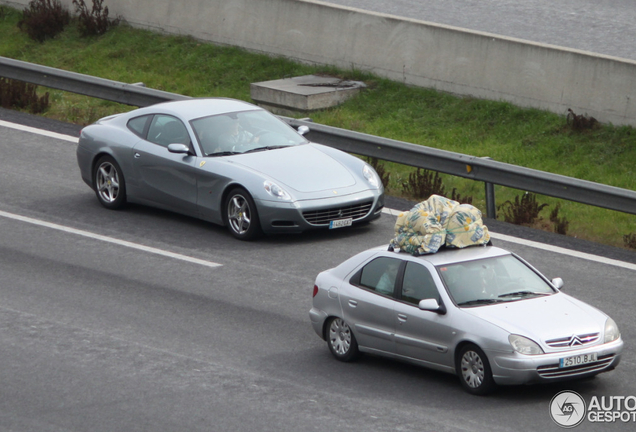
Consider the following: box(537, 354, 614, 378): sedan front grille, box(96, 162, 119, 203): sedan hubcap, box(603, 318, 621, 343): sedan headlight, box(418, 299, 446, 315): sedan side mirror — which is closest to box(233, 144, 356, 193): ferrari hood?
box(96, 162, 119, 203): sedan hubcap

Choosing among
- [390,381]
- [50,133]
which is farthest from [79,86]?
[390,381]

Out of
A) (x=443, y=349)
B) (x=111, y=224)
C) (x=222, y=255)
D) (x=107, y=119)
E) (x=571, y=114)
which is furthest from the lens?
(x=571, y=114)

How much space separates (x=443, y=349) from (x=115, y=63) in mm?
15313

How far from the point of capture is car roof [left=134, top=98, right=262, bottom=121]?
14531mm

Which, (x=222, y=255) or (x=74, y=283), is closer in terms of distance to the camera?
(x=74, y=283)

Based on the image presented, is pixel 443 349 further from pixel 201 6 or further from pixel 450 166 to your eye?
pixel 201 6

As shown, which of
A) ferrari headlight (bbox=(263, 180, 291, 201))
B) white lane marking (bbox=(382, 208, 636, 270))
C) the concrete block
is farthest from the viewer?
the concrete block

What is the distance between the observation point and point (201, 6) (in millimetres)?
22828

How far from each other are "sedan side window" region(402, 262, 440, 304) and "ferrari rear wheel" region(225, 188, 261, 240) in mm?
4008

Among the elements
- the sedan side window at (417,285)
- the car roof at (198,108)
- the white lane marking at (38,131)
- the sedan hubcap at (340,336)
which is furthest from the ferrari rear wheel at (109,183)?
the sedan side window at (417,285)

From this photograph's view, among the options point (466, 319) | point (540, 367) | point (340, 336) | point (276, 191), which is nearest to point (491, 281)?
point (466, 319)

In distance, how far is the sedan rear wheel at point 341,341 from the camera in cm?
998

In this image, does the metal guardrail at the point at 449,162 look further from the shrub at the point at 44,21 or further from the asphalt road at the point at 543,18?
the asphalt road at the point at 543,18

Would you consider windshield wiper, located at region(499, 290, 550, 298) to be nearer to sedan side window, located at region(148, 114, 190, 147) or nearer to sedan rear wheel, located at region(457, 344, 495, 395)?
sedan rear wheel, located at region(457, 344, 495, 395)
